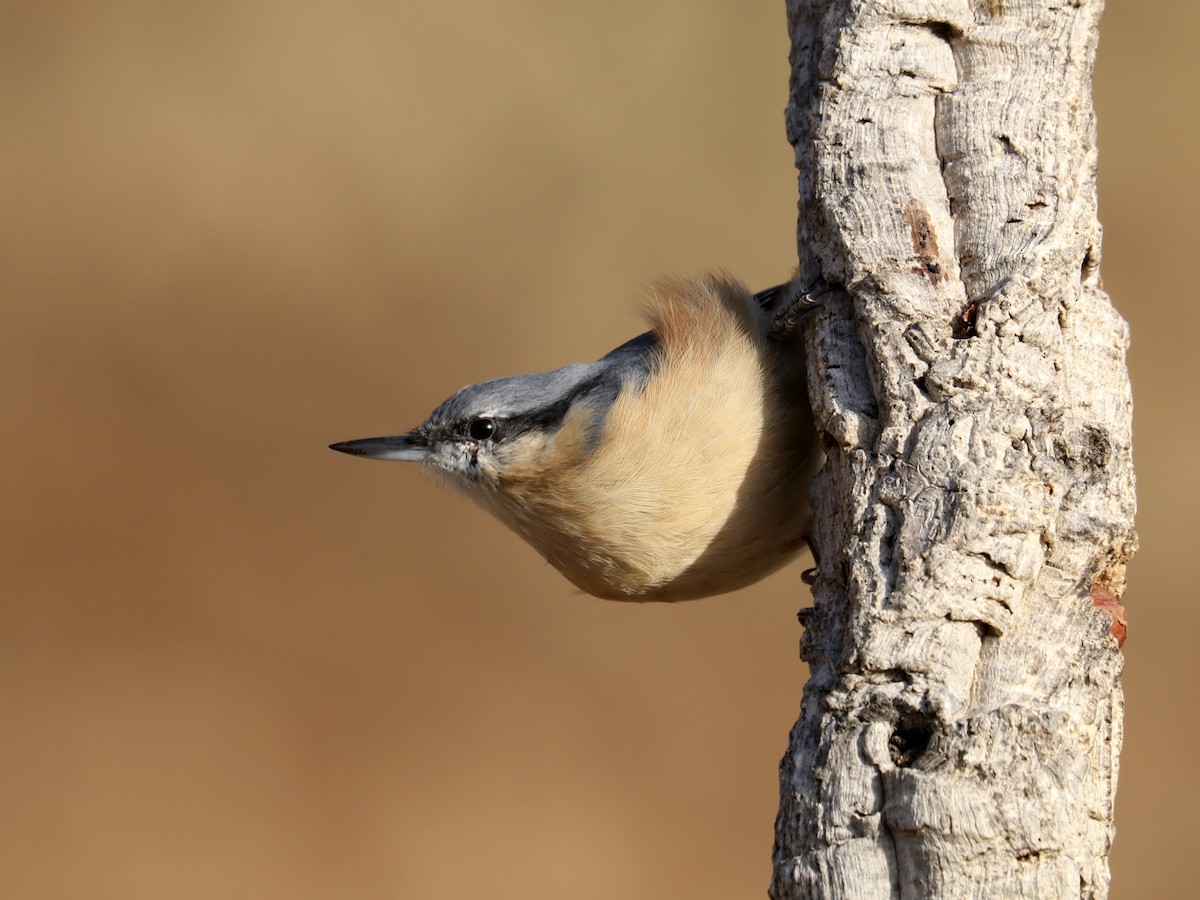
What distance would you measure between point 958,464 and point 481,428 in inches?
45.7

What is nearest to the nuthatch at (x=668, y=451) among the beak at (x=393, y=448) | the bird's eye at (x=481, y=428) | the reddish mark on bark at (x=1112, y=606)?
the bird's eye at (x=481, y=428)

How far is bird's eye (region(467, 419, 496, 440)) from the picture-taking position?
8.18ft

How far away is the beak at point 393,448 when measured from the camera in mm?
2600

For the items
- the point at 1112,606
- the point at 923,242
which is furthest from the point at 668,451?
the point at 1112,606

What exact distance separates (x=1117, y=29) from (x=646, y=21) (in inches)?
84.8

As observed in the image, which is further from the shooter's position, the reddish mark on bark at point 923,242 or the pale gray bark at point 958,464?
the reddish mark on bark at point 923,242

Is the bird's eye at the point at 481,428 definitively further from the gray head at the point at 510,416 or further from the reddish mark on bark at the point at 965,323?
the reddish mark on bark at the point at 965,323

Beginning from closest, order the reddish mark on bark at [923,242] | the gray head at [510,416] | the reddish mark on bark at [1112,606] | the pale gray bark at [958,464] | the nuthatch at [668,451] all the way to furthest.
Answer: the pale gray bark at [958,464]
the reddish mark on bark at [1112,606]
the reddish mark on bark at [923,242]
the nuthatch at [668,451]
the gray head at [510,416]

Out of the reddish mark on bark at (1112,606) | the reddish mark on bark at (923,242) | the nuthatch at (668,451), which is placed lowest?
the reddish mark on bark at (1112,606)

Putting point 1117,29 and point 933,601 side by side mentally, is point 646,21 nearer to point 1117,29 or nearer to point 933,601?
point 1117,29

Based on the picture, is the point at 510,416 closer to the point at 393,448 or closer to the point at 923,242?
the point at 393,448

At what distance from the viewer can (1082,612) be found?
5.35 feet

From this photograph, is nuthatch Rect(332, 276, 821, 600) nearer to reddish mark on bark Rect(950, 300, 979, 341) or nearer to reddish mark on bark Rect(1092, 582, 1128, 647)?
reddish mark on bark Rect(950, 300, 979, 341)

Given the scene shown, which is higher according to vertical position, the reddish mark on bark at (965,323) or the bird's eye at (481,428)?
the reddish mark on bark at (965,323)
